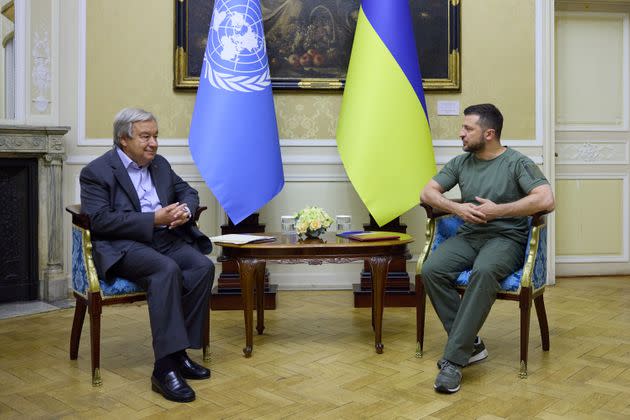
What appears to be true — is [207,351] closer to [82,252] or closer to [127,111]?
[82,252]

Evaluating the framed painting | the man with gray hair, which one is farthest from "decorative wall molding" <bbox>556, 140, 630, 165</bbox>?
the man with gray hair

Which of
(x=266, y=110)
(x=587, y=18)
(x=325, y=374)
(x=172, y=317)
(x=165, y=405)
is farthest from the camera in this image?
(x=587, y=18)

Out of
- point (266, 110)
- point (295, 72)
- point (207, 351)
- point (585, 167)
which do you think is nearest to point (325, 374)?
point (207, 351)

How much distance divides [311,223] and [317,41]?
2010mm

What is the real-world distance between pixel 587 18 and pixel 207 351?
4.16m

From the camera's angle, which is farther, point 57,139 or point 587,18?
point 587,18

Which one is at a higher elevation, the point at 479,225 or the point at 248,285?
the point at 479,225

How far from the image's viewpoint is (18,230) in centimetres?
447

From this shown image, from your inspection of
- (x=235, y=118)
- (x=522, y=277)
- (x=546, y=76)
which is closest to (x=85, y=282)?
(x=235, y=118)

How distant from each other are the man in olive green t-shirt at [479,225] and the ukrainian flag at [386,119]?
108 cm

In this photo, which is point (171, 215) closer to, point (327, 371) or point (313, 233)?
point (313, 233)

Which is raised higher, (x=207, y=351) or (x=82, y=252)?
(x=82, y=252)

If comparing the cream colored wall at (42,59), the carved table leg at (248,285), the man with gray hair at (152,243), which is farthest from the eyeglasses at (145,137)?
the cream colored wall at (42,59)

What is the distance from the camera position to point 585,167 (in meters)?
5.38
